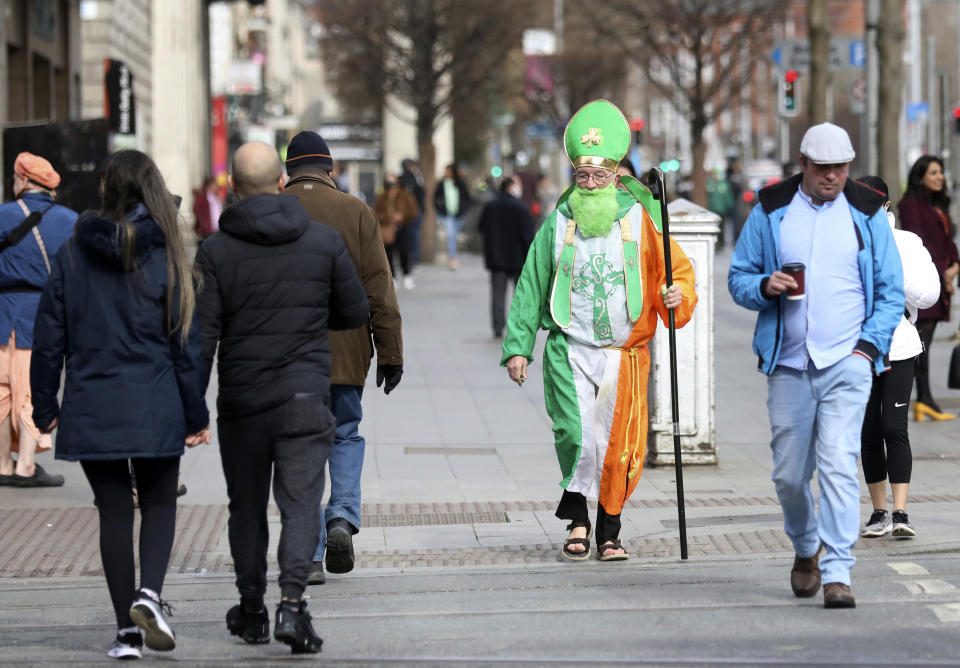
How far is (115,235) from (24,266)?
13.6 feet

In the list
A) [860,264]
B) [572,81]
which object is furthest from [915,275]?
[572,81]

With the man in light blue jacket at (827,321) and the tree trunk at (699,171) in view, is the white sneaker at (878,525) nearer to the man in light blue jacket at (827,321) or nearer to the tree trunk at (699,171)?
the man in light blue jacket at (827,321)

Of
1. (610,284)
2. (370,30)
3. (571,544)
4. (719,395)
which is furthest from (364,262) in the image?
(370,30)

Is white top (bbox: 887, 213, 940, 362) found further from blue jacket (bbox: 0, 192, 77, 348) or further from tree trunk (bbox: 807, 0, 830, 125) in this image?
tree trunk (bbox: 807, 0, 830, 125)

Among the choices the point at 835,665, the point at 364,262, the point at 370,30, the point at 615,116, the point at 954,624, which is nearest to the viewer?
the point at 835,665

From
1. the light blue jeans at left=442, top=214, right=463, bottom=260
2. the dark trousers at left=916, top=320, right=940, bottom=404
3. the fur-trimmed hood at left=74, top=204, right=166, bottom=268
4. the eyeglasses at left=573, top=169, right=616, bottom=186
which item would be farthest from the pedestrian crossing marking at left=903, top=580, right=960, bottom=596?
the light blue jeans at left=442, top=214, right=463, bottom=260

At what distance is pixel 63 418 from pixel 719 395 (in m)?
8.80

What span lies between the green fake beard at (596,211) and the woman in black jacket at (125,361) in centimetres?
206

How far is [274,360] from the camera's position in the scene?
18.7 feet

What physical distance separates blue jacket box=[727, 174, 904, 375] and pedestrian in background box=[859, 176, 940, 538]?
1.40m

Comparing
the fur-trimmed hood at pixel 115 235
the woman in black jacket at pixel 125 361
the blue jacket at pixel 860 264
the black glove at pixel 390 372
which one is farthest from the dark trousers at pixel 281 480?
the blue jacket at pixel 860 264

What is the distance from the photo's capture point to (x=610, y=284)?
24.1 ft

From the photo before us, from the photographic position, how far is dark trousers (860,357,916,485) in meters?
7.96

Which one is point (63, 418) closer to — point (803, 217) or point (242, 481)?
point (242, 481)
